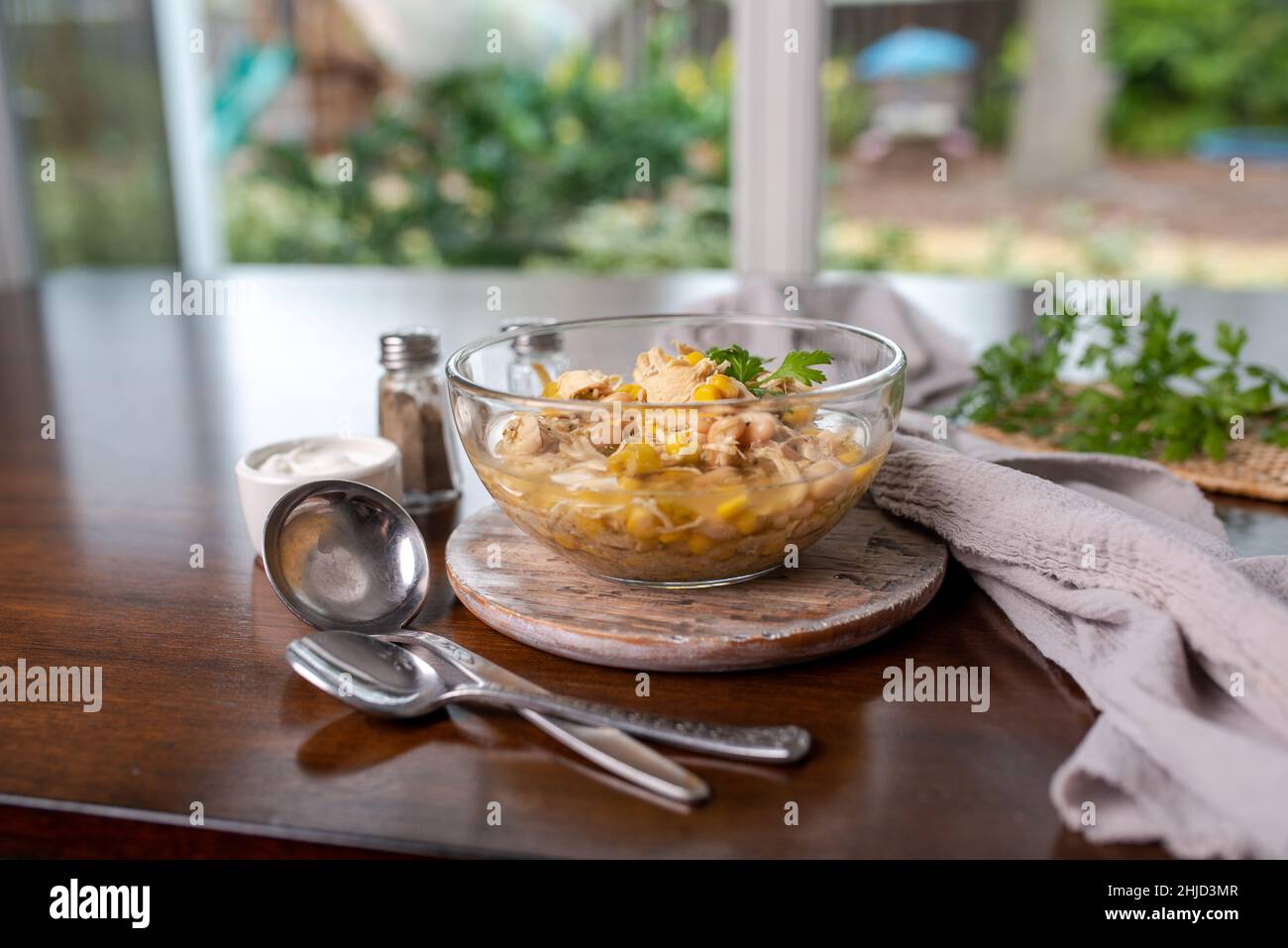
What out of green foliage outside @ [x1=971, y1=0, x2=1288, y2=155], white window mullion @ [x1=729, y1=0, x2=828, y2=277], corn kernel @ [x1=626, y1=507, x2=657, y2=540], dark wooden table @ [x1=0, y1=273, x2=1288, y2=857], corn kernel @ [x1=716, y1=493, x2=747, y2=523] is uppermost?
green foliage outside @ [x1=971, y1=0, x2=1288, y2=155]

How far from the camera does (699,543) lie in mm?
820

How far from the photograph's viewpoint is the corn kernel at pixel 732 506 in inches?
31.4

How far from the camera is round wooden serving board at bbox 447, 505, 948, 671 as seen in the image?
787 mm

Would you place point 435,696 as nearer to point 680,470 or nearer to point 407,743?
point 407,743

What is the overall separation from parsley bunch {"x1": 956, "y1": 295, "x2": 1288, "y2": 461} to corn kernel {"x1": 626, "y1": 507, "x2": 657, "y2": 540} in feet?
1.94

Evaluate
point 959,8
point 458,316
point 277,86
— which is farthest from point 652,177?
point 458,316

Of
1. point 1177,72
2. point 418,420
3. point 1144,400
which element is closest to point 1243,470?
point 1144,400

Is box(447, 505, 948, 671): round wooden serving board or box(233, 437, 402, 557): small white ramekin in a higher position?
box(233, 437, 402, 557): small white ramekin

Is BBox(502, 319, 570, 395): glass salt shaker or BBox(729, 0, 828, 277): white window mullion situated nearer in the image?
BBox(502, 319, 570, 395): glass salt shaker

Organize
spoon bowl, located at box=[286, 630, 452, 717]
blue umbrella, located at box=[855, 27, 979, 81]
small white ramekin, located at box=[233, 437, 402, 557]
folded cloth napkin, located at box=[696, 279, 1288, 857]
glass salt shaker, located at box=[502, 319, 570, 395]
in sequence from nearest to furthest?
folded cloth napkin, located at box=[696, 279, 1288, 857]
spoon bowl, located at box=[286, 630, 452, 717]
small white ramekin, located at box=[233, 437, 402, 557]
glass salt shaker, located at box=[502, 319, 570, 395]
blue umbrella, located at box=[855, 27, 979, 81]

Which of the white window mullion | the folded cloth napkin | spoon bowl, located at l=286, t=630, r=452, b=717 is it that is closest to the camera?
the folded cloth napkin

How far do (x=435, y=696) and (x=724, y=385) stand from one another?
0.31 m

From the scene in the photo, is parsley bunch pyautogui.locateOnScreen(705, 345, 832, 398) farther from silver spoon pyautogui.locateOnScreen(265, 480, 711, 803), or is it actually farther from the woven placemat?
the woven placemat

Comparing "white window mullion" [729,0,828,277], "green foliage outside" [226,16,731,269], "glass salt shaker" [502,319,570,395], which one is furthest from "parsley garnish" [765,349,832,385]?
"green foliage outside" [226,16,731,269]
